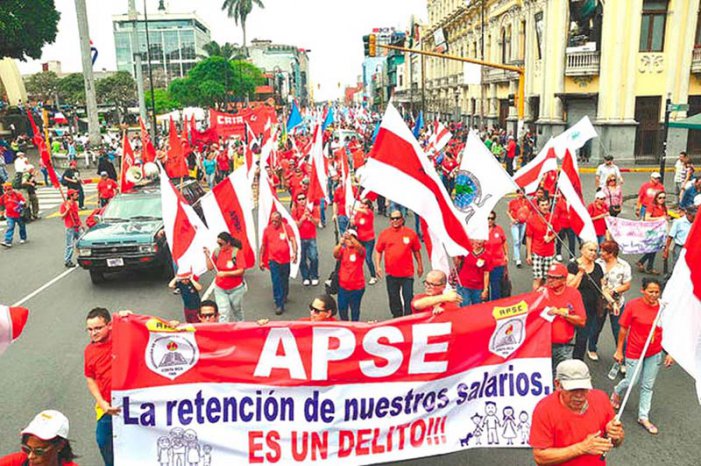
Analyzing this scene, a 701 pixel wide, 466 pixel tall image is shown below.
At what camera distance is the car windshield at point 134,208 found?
12.0 metres

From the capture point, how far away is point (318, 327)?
4746 mm

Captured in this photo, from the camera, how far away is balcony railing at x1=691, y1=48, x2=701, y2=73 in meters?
27.7

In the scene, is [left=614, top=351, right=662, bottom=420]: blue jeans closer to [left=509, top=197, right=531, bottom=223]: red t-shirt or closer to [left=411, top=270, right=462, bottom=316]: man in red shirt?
[left=411, top=270, right=462, bottom=316]: man in red shirt

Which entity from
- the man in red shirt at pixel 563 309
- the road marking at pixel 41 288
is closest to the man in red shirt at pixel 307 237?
the road marking at pixel 41 288

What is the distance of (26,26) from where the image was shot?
4234 cm

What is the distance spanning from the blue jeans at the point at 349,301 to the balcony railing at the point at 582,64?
84.5 feet

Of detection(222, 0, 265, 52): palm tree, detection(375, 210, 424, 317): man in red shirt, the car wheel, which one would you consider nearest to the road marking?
the car wheel

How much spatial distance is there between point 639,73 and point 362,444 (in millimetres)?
28859

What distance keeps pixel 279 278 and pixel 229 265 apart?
6.31ft

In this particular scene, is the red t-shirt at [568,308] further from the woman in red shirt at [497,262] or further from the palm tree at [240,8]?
the palm tree at [240,8]

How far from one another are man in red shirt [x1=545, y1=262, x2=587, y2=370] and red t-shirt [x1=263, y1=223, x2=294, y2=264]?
4637mm

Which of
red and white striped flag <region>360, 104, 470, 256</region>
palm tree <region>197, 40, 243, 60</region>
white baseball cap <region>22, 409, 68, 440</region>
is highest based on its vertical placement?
palm tree <region>197, 40, 243, 60</region>

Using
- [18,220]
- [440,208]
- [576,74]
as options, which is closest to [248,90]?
[576,74]

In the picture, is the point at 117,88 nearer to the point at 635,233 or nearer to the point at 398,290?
the point at 635,233
